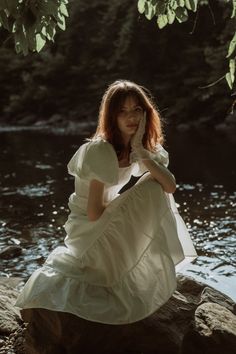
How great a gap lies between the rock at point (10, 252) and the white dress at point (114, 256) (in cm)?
361

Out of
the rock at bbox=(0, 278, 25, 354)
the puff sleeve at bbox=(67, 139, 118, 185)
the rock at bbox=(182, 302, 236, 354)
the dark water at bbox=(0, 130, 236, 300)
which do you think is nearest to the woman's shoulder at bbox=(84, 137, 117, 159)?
the puff sleeve at bbox=(67, 139, 118, 185)

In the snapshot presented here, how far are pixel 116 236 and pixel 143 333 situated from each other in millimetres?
671

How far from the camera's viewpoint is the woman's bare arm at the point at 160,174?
352cm

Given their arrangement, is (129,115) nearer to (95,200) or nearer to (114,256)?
(95,200)

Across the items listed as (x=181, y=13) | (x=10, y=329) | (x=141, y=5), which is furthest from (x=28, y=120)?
(x=181, y=13)

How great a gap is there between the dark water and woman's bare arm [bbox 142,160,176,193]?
103 inches

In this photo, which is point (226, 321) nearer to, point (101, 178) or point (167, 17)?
point (101, 178)

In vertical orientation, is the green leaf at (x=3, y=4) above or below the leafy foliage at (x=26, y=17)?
above

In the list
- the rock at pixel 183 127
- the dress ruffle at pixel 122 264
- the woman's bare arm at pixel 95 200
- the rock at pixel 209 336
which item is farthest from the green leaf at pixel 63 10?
the rock at pixel 183 127

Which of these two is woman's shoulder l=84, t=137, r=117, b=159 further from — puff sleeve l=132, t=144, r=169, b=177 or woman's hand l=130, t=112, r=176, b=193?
puff sleeve l=132, t=144, r=169, b=177

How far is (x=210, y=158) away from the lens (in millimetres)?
14117

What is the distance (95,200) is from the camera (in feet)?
11.2

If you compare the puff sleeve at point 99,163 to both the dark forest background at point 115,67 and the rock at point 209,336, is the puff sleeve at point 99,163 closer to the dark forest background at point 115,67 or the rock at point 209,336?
the rock at point 209,336

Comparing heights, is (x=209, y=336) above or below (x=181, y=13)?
below
